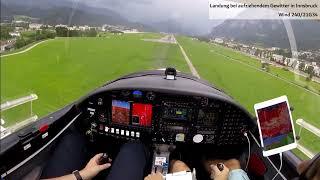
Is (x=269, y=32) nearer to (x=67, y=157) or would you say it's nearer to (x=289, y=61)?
(x=289, y=61)

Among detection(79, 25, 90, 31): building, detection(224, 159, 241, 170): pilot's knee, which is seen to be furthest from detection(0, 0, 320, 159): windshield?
detection(224, 159, 241, 170): pilot's knee

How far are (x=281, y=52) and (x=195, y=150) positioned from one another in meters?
1.20

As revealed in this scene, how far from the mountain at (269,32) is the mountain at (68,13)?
50cm

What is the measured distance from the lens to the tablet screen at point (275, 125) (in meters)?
2.14

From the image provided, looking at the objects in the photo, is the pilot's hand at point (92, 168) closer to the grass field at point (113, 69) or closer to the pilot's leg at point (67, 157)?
the pilot's leg at point (67, 157)

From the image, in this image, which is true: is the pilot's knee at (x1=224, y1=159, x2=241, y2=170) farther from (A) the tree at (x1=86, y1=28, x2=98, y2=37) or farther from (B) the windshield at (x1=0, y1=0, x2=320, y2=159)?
(A) the tree at (x1=86, y1=28, x2=98, y2=37)

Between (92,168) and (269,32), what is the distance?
51.5 inches

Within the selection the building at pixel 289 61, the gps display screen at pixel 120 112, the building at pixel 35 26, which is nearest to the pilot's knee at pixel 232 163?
the gps display screen at pixel 120 112

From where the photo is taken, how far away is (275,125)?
224 cm

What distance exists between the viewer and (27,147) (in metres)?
2.21

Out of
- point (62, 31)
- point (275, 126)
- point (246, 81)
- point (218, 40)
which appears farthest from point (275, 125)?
point (62, 31)

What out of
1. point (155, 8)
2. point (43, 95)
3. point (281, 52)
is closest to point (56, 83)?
point (43, 95)

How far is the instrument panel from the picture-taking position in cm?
266

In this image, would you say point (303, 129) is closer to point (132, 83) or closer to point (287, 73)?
point (287, 73)
